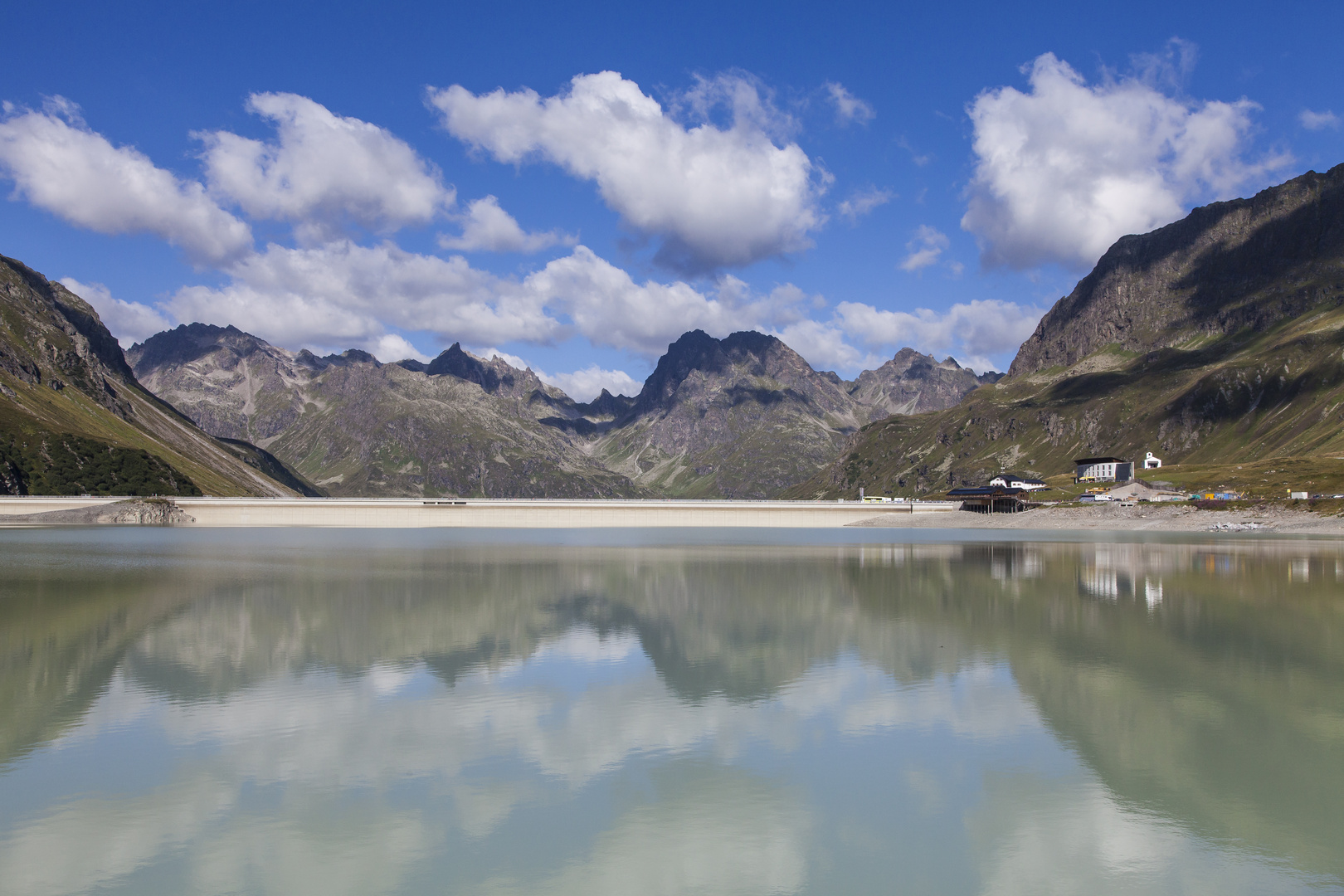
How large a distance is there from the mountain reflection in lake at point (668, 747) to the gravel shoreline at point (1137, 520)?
394 ft

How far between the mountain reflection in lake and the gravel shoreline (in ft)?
394

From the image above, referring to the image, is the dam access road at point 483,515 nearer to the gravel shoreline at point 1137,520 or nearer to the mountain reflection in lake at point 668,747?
the gravel shoreline at point 1137,520

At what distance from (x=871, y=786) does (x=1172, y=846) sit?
5.82 meters

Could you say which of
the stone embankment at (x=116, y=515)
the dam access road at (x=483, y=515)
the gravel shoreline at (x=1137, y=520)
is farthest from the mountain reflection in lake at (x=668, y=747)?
the stone embankment at (x=116, y=515)

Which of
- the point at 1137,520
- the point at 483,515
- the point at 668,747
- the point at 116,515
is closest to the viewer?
the point at 668,747

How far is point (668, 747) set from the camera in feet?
74.1

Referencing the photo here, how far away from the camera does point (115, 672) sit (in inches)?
1219

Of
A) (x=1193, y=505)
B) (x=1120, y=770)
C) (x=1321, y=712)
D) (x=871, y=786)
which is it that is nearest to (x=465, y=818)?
(x=871, y=786)

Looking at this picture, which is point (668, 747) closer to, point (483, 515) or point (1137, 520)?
point (1137, 520)

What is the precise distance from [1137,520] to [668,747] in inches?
6819

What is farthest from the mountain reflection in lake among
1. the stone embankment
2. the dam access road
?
the stone embankment

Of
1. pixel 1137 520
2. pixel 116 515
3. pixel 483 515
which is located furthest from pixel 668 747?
pixel 116 515

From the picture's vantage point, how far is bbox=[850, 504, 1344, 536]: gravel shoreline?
494 feet

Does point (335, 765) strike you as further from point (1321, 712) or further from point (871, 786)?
point (1321, 712)
